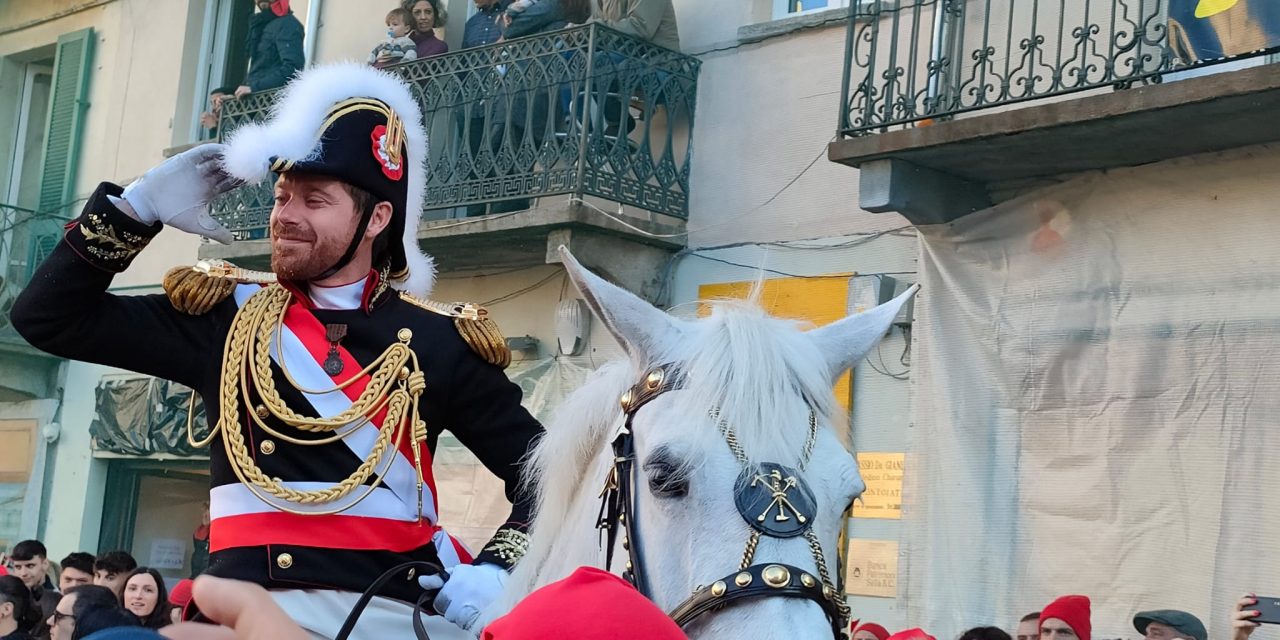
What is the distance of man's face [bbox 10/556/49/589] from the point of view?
10.4 metres

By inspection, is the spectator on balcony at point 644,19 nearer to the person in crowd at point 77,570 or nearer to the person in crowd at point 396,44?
the person in crowd at point 396,44

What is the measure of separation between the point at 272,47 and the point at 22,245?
4679 mm

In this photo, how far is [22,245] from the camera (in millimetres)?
17391

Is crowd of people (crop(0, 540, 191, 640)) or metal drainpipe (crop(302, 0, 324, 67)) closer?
crowd of people (crop(0, 540, 191, 640))

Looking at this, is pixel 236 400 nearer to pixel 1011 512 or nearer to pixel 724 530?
pixel 724 530

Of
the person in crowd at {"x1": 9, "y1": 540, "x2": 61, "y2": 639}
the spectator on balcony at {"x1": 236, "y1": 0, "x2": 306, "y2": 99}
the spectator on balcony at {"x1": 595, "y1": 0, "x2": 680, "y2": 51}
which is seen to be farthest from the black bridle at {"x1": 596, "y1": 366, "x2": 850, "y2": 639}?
the spectator on balcony at {"x1": 236, "y1": 0, "x2": 306, "y2": 99}

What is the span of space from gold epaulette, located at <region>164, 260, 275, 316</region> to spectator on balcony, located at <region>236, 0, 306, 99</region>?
11005 millimetres

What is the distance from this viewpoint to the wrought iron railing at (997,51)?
8.58 m

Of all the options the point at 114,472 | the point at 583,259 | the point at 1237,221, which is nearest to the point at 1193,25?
the point at 1237,221

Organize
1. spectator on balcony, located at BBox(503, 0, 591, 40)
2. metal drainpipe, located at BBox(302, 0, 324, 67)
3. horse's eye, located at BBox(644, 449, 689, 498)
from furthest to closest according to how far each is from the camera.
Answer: metal drainpipe, located at BBox(302, 0, 324, 67), spectator on balcony, located at BBox(503, 0, 591, 40), horse's eye, located at BBox(644, 449, 689, 498)

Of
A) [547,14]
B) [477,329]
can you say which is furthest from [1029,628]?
[547,14]

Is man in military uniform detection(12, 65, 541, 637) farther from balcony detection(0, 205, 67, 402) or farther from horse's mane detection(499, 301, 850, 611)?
balcony detection(0, 205, 67, 402)

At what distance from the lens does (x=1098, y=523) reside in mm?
8555

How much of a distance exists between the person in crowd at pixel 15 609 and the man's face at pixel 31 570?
1541 mm
